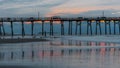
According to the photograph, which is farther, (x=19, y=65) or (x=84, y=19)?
(x=84, y=19)

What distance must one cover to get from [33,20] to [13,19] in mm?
5295

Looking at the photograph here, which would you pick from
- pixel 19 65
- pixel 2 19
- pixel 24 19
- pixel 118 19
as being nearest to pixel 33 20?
pixel 24 19

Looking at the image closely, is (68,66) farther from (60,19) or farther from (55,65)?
(60,19)

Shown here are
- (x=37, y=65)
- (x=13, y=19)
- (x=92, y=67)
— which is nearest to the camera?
(x=92, y=67)

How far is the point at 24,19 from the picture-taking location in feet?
295

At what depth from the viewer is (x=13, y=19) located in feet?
291

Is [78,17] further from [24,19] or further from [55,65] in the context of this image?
[55,65]

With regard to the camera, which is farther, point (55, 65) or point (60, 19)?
point (60, 19)

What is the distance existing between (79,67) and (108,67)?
4.77 feet

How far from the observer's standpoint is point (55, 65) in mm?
18547

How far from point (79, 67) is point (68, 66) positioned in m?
0.70

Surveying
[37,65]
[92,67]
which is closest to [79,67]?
[92,67]

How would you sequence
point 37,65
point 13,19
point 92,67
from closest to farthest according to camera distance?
1. point 92,67
2. point 37,65
3. point 13,19

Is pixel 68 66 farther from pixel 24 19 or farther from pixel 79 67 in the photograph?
pixel 24 19
